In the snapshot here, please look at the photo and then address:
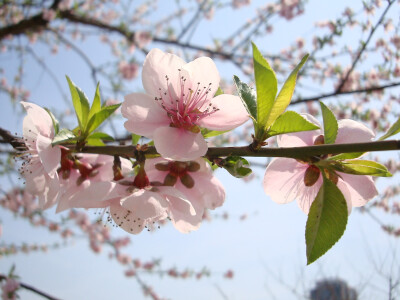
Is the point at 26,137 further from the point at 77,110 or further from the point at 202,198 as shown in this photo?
the point at 202,198

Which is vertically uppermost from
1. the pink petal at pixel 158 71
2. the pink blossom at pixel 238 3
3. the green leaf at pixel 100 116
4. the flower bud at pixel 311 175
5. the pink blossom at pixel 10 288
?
the pink blossom at pixel 238 3

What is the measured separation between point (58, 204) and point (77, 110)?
0.84 ft

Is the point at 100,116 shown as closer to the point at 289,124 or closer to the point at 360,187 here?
the point at 289,124

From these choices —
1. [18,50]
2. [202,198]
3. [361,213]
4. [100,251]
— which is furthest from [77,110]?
[100,251]

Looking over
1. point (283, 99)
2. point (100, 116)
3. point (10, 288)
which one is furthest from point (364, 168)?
point (10, 288)

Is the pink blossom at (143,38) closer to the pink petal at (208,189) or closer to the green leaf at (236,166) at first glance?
the pink petal at (208,189)

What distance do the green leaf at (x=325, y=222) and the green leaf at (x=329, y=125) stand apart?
9cm

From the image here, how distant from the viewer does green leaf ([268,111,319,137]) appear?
648 millimetres

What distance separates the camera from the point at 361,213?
4.18m

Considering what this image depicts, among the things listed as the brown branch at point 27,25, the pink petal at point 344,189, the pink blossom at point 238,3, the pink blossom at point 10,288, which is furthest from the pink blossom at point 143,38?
the pink petal at point 344,189

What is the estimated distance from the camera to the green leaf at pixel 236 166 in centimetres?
68

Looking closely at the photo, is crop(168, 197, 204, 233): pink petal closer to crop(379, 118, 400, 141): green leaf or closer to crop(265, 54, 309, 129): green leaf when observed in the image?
crop(265, 54, 309, 129): green leaf

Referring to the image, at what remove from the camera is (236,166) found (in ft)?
2.22

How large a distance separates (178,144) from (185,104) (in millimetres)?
147
